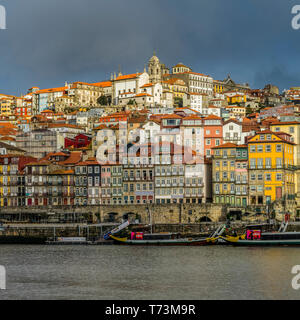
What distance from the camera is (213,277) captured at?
5138 cm

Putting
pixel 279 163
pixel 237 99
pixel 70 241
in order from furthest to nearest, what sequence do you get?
pixel 237 99 → pixel 279 163 → pixel 70 241

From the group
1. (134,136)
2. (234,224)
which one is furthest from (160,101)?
(234,224)

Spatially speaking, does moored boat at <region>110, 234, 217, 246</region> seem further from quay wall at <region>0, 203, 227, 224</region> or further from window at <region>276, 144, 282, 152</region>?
window at <region>276, 144, 282, 152</region>

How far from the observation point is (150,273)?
54.1m

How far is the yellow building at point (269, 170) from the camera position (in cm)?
8650

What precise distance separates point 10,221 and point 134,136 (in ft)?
82.9

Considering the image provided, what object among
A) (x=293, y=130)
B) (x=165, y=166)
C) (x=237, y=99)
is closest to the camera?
(x=165, y=166)

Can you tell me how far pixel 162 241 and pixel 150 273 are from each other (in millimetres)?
22721

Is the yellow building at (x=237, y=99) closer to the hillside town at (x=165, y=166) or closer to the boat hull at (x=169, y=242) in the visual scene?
the hillside town at (x=165, y=166)

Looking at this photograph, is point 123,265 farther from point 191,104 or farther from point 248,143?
point 191,104

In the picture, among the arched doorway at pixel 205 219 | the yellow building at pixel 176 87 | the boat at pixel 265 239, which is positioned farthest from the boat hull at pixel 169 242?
the yellow building at pixel 176 87

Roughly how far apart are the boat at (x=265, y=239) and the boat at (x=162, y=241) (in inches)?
74.7

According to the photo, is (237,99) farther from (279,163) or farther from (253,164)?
(279,163)

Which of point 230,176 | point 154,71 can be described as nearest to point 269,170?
point 230,176
